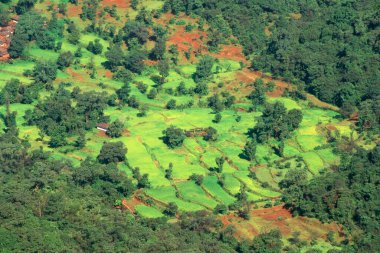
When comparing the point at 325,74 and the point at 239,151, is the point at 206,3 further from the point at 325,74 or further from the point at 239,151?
the point at 239,151

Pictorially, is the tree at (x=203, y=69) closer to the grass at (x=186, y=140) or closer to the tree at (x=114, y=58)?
the grass at (x=186, y=140)

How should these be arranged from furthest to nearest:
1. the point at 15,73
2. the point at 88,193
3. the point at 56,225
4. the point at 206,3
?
the point at 206,3
the point at 15,73
the point at 88,193
the point at 56,225

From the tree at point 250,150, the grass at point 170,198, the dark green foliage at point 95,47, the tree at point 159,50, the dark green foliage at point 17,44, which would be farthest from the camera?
the dark green foliage at point 95,47

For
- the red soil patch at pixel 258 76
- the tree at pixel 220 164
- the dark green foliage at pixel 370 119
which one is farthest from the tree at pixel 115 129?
the dark green foliage at pixel 370 119

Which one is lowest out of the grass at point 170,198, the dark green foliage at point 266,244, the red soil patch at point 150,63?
the red soil patch at point 150,63

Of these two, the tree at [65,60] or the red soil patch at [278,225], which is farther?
the tree at [65,60]

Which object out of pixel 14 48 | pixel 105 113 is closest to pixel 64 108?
pixel 105 113

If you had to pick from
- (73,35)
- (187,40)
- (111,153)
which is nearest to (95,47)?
(73,35)
